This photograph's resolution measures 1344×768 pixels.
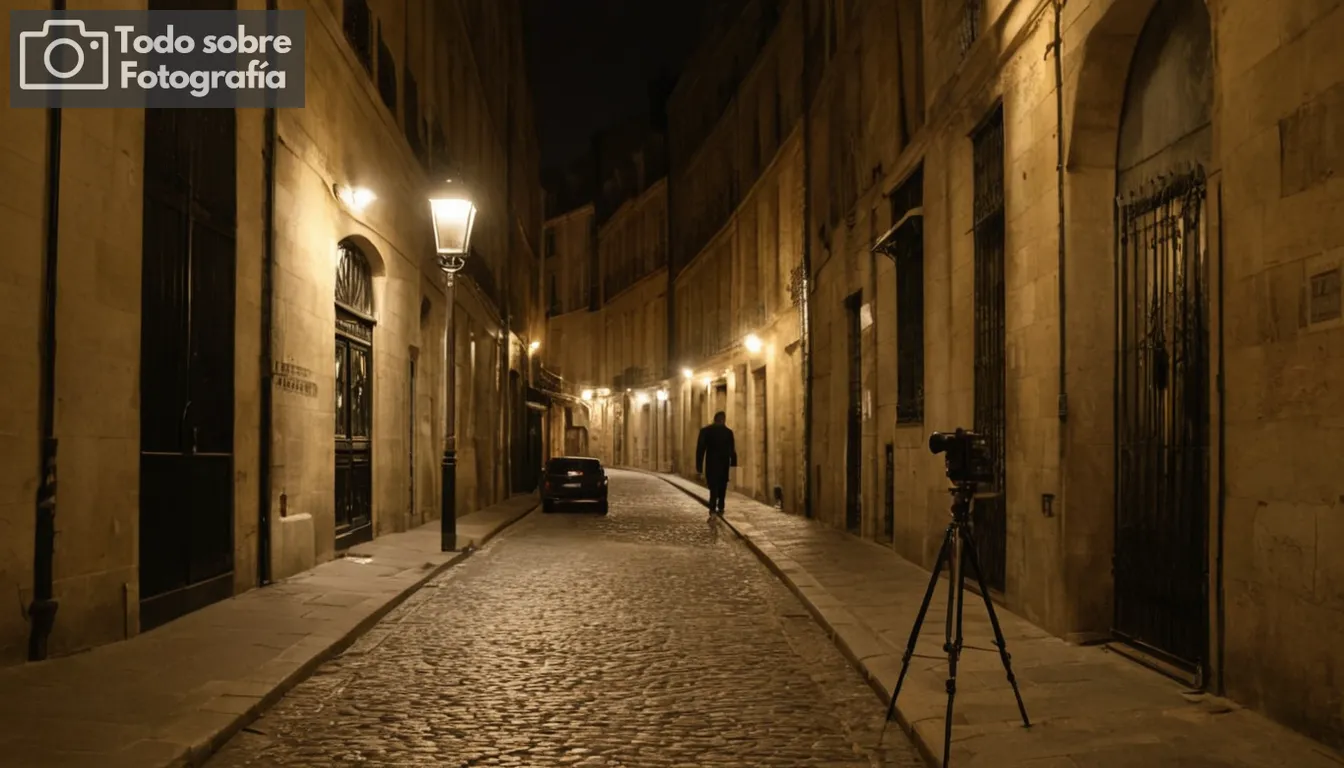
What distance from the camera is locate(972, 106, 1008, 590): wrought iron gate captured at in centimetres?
958

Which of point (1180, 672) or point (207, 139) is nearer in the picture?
point (1180, 672)

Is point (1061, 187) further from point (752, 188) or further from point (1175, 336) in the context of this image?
point (752, 188)

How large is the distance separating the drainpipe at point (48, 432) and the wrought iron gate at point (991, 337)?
6.98 metres

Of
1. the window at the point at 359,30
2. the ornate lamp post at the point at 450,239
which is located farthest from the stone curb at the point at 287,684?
the window at the point at 359,30

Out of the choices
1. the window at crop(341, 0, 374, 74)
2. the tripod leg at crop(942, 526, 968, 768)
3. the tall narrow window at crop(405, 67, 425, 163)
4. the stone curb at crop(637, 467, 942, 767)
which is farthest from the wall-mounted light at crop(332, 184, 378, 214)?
the tripod leg at crop(942, 526, 968, 768)

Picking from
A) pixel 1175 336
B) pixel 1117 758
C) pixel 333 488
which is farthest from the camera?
pixel 333 488

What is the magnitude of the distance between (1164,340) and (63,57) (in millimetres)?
7063

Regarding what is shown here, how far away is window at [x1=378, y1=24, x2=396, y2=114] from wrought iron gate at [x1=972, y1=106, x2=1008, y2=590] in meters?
8.56

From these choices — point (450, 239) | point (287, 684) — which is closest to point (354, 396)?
point (450, 239)

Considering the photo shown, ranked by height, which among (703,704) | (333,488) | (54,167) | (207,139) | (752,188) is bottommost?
(703,704)

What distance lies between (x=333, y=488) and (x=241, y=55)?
4.89 meters

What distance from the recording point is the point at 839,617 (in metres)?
8.78

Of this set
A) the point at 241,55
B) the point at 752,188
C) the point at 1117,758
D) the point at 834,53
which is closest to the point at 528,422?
the point at 752,188

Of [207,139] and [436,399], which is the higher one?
[207,139]
